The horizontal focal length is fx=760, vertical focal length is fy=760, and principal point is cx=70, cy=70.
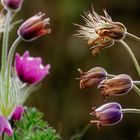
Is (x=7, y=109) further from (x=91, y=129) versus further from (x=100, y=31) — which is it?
(x=91, y=129)

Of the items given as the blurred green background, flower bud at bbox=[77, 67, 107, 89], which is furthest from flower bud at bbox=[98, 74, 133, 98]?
the blurred green background

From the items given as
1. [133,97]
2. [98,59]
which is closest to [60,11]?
[98,59]

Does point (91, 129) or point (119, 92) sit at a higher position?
point (119, 92)

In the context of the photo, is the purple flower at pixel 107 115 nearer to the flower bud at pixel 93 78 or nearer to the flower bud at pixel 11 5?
the flower bud at pixel 93 78

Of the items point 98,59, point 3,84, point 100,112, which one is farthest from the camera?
point 98,59

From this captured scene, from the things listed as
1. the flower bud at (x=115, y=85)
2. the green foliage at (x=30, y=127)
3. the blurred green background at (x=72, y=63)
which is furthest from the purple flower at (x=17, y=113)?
the blurred green background at (x=72, y=63)

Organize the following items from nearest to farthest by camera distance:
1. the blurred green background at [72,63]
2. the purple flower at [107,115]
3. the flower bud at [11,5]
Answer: the purple flower at [107,115]
the flower bud at [11,5]
the blurred green background at [72,63]

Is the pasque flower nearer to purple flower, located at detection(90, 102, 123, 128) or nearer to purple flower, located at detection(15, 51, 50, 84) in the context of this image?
purple flower, located at detection(15, 51, 50, 84)
